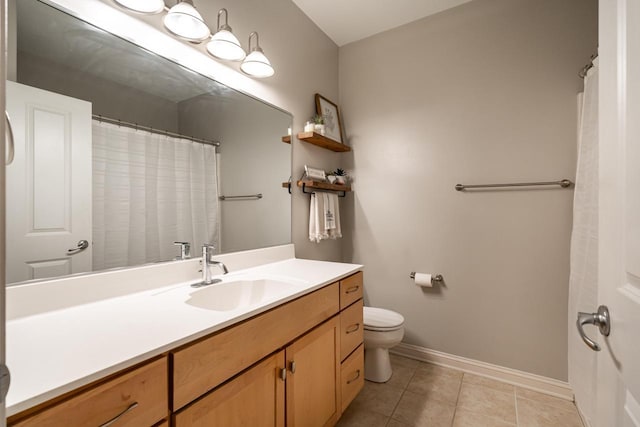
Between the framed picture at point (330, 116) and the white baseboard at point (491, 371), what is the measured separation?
179 centimetres

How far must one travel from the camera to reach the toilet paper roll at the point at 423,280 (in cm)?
212

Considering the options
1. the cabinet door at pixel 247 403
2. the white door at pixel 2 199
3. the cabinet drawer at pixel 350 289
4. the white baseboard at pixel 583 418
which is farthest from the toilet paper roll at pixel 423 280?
the white door at pixel 2 199

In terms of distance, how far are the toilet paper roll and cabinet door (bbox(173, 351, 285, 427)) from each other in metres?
1.40

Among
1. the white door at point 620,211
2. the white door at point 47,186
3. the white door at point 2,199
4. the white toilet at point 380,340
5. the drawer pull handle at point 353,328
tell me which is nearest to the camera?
the white door at point 2,199

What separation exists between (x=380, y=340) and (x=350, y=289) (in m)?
0.58

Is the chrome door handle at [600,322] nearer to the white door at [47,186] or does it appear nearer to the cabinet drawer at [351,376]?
the cabinet drawer at [351,376]

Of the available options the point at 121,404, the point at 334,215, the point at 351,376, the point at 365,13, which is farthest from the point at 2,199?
the point at 365,13

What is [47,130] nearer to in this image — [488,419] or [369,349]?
[369,349]

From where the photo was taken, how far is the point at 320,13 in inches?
84.7

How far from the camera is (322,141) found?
2162 millimetres

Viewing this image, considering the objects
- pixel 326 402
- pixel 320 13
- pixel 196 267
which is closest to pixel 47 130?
pixel 196 267

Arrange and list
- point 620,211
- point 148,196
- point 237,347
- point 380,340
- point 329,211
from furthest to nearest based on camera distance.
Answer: point 329,211 → point 380,340 → point 148,196 → point 237,347 → point 620,211

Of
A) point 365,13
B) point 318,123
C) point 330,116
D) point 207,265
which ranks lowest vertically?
point 207,265

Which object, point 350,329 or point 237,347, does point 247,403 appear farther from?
point 350,329
